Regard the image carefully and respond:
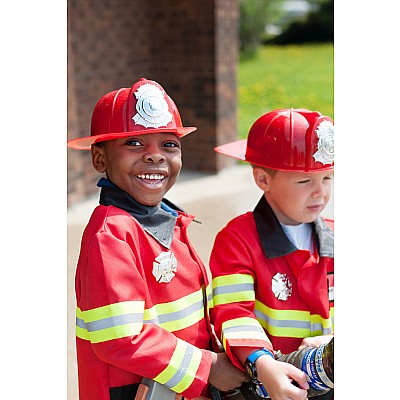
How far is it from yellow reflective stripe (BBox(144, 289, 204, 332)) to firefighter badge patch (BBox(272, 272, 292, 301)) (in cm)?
25

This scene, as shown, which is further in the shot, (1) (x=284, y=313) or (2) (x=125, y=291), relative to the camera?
(1) (x=284, y=313)

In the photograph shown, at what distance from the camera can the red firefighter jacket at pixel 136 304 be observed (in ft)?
6.75

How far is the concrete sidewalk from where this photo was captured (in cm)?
588

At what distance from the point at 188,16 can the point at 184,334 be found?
693 centimetres

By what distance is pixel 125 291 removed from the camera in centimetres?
207

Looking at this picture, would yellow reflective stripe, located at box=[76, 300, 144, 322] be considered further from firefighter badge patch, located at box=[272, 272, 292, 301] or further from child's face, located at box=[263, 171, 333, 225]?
child's face, located at box=[263, 171, 333, 225]

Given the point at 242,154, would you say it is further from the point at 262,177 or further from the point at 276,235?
the point at 276,235

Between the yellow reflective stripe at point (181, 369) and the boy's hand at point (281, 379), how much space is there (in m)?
0.21

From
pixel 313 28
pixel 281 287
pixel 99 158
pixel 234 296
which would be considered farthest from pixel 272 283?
pixel 313 28

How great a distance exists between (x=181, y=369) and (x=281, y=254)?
0.55 m
